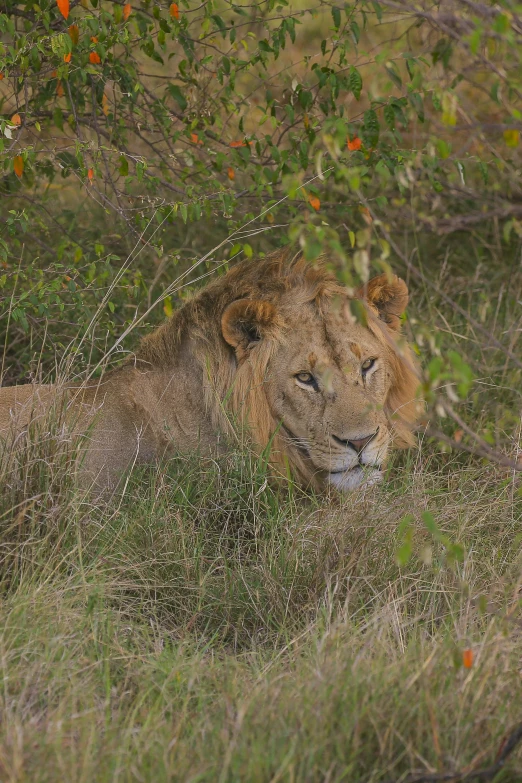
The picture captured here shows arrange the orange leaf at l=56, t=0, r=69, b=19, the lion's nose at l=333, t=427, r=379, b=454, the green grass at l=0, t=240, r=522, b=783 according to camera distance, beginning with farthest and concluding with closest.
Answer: the lion's nose at l=333, t=427, r=379, b=454 → the orange leaf at l=56, t=0, r=69, b=19 → the green grass at l=0, t=240, r=522, b=783

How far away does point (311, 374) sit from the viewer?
431cm

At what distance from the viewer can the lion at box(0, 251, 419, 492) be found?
4254 mm

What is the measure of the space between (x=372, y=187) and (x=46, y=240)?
7.94 ft

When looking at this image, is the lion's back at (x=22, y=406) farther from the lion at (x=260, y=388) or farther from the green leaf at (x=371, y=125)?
the green leaf at (x=371, y=125)

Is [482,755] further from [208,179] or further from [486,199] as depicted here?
[486,199]

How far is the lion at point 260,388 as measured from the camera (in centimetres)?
425

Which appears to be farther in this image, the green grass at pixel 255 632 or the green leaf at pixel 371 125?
the green leaf at pixel 371 125

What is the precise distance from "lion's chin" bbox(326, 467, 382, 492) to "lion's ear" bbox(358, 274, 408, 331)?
28.3 inches

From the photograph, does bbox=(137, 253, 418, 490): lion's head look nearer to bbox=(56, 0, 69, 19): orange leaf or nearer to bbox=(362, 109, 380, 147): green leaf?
bbox=(362, 109, 380, 147): green leaf

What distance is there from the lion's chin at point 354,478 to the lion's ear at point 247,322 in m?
0.65

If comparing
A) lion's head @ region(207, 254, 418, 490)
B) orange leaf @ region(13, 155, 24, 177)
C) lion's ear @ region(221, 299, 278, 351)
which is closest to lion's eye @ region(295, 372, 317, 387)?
lion's head @ region(207, 254, 418, 490)

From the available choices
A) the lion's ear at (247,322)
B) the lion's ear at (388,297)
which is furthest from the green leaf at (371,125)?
the lion's ear at (247,322)

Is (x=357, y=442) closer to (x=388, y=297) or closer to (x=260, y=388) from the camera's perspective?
(x=260, y=388)

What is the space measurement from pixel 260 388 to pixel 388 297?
0.72 m
